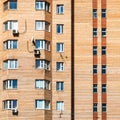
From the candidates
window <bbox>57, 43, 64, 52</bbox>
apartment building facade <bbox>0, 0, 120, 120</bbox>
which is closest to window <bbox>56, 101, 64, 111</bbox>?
apartment building facade <bbox>0, 0, 120, 120</bbox>

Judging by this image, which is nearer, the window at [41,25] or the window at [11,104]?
the window at [11,104]

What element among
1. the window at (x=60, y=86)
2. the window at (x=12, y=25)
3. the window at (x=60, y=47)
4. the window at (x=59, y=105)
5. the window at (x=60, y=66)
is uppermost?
the window at (x=12, y=25)

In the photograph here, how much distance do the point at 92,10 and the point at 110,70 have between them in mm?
7214

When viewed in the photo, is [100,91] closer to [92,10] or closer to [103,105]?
[103,105]

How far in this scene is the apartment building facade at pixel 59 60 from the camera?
66.1m

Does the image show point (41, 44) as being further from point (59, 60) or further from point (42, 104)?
point (42, 104)

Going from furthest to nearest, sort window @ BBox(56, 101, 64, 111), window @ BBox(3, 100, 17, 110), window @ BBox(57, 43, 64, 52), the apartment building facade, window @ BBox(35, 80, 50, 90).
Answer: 1. window @ BBox(57, 43, 64, 52)
2. window @ BBox(56, 101, 64, 111)
3. window @ BBox(35, 80, 50, 90)
4. the apartment building facade
5. window @ BBox(3, 100, 17, 110)

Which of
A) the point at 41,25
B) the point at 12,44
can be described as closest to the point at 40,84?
the point at 12,44

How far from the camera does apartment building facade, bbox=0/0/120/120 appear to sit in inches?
2601

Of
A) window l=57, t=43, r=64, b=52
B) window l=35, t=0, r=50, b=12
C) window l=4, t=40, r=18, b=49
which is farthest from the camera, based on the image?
window l=57, t=43, r=64, b=52

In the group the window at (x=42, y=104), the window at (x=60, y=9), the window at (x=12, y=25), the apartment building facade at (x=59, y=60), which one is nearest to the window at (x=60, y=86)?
the apartment building facade at (x=59, y=60)

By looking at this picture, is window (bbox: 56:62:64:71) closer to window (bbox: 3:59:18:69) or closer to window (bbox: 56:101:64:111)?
window (bbox: 56:101:64:111)

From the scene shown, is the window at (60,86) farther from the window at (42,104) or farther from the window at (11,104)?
the window at (11,104)

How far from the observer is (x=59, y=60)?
223 feet
